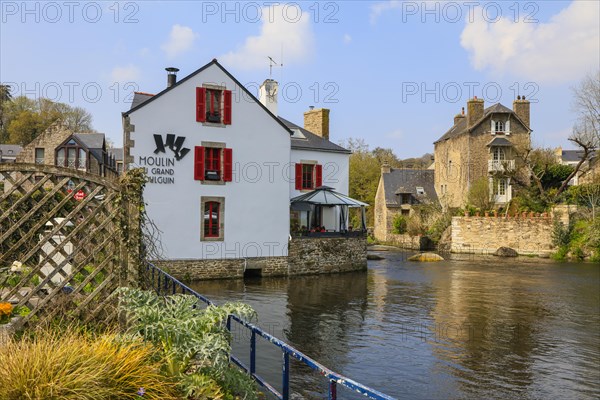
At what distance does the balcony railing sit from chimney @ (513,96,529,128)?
4.46 metres

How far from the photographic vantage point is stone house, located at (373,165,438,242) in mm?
47844

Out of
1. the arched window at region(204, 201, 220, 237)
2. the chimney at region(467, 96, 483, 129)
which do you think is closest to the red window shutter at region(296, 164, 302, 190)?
the arched window at region(204, 201, 220, 237)

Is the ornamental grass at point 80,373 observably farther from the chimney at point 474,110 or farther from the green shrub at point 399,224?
the chimney at point 474,110

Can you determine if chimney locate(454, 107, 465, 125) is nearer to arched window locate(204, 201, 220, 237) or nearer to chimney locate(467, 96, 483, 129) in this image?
chimney locate(467, 96, 483, 129)

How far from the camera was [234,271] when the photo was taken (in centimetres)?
2139

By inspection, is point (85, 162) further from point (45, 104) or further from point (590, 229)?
point (590, 229)

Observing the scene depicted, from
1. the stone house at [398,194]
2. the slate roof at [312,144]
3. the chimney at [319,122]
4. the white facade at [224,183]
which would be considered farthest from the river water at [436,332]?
the stone house at [398,194]

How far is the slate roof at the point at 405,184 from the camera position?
4822cm

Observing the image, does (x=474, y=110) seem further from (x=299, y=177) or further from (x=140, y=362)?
(x=140, y=362)

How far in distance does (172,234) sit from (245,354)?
10802mm

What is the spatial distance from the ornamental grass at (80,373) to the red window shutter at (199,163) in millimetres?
16825

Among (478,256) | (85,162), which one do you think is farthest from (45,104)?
(478,256)

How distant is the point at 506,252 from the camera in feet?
117

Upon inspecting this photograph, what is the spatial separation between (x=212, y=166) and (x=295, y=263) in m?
5.87
